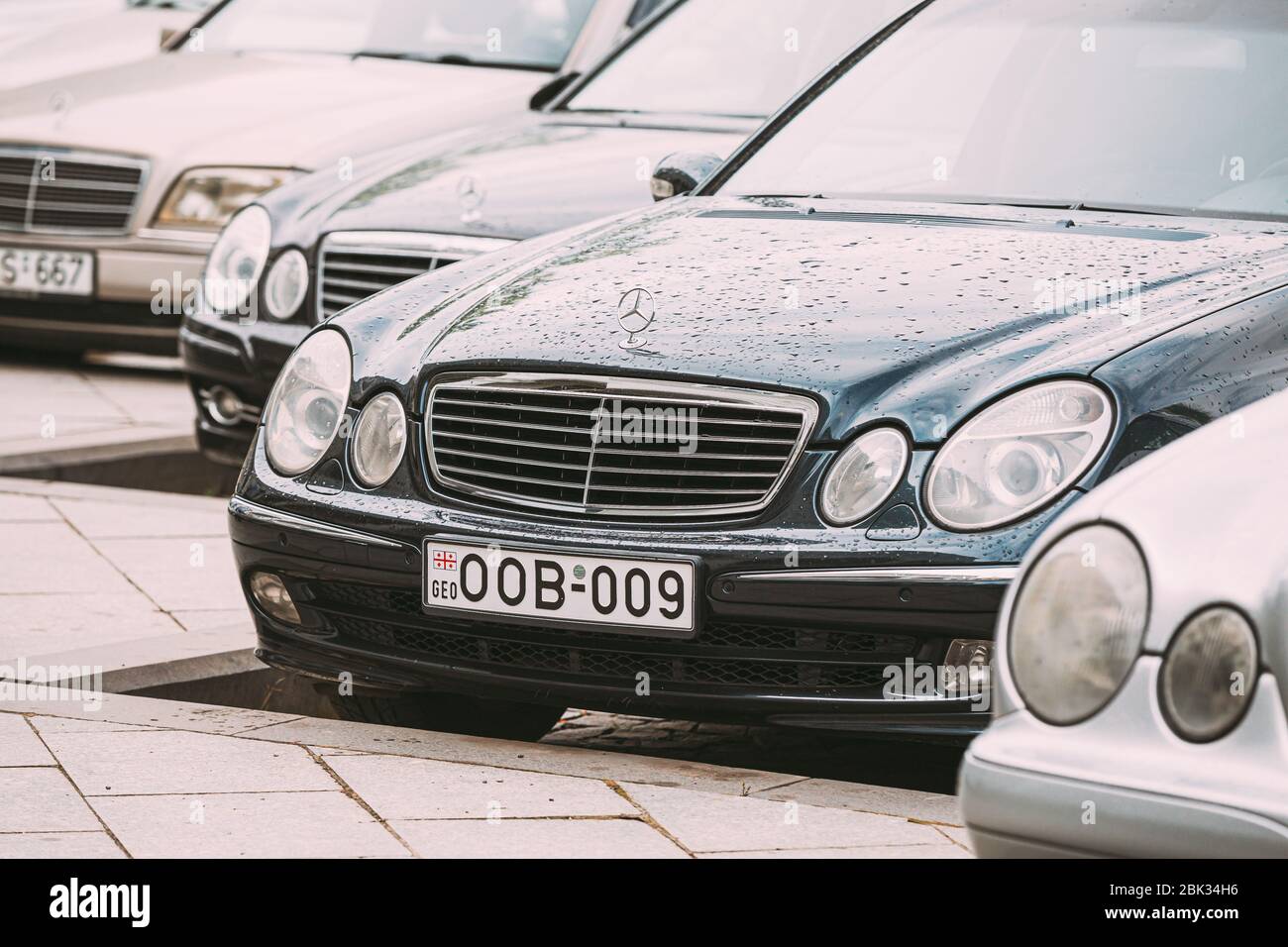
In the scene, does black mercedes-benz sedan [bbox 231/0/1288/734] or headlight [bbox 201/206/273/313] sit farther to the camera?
headlight [bbox 201/206/273/313]

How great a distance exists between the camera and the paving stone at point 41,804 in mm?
3717

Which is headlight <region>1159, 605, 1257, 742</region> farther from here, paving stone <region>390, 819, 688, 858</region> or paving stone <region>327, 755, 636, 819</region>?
paving stone <region>327, 755, 636, 819</region>

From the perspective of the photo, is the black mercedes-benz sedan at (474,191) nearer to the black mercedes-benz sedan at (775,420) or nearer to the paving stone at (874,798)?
the black mercedes-benz sedan at (775,420)

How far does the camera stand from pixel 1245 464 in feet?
8.79

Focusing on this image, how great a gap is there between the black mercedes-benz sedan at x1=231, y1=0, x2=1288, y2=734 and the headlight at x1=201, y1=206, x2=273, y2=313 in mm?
2146

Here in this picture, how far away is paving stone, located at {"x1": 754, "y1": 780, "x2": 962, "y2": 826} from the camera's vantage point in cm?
395

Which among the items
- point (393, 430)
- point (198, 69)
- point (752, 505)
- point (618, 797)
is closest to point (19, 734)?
point (393, 430)

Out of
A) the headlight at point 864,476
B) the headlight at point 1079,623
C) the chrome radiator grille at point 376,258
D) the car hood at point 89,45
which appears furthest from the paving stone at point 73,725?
the car hood at point 89,45

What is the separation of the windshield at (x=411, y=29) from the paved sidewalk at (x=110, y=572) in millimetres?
2690

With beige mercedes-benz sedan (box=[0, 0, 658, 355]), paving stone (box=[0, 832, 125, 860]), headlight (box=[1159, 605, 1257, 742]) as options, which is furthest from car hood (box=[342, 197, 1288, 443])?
beige mercedes-benz sedan (box=[0, 0, 658, 355])

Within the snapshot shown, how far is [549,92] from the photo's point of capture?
779 cm

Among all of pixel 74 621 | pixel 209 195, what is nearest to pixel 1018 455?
pixel 74 621
